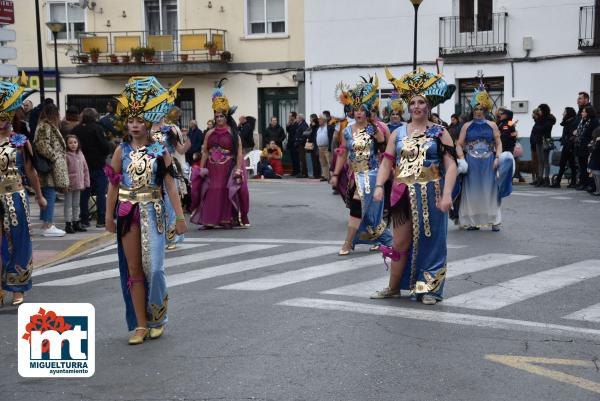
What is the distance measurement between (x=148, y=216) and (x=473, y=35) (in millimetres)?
24581

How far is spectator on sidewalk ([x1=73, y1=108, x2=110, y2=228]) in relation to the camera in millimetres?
15500

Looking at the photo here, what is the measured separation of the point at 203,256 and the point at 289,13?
22485 mm

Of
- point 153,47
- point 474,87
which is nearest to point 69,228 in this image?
point 474,87

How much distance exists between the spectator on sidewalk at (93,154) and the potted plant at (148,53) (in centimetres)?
1896

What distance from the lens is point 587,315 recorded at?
8.34 m

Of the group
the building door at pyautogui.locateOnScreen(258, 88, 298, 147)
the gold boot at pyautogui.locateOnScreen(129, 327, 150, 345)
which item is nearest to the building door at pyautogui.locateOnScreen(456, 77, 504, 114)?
the building door at pyautogui.locateOnScreen(258, 88, 298, 147)

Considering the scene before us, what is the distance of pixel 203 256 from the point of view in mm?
12445

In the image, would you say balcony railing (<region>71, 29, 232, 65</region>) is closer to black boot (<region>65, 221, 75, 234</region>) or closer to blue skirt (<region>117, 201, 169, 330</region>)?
black boot (<region>65, 221, 75, 234</region>)

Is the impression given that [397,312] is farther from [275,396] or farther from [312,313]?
[275,396]

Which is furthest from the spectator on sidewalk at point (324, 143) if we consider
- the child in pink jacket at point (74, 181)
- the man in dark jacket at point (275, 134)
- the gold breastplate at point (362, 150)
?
the gold breastplate at point (362, 150)

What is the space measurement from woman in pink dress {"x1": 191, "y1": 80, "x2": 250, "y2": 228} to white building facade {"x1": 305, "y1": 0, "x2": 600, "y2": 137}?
1450cm

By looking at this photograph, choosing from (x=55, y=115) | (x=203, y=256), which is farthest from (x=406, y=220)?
(x=55, y=115)

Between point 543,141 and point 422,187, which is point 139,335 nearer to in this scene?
point 422,187

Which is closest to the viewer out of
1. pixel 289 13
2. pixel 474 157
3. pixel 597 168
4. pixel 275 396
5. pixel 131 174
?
pixel 275 396
